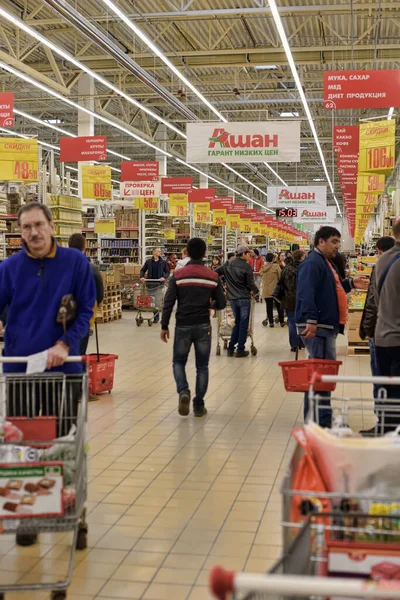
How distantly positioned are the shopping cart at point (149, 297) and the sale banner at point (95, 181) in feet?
15.1

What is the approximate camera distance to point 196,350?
292 inches

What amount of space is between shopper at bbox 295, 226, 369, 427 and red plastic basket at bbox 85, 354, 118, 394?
2.83 meters

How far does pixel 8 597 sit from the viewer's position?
11.7ft

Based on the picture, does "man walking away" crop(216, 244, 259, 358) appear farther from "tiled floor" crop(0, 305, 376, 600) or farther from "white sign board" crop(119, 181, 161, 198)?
"white sign board" crop(119, 181, 161, 198)

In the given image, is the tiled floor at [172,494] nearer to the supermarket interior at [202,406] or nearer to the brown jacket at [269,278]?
the supermarket interior at [202,406]

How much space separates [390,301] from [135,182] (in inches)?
692

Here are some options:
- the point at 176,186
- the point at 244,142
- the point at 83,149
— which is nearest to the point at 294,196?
Answer: the point at 176,186

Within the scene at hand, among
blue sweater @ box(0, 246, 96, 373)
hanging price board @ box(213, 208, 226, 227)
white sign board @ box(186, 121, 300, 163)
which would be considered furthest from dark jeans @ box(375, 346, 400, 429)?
hanging price board @ box(213, 208, 226, 227)

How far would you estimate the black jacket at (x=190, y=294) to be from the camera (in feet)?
24.0

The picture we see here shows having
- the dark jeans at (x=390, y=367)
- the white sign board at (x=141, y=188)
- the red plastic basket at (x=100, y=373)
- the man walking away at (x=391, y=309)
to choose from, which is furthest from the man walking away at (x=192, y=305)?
the white sign board at (x=141, y=188)

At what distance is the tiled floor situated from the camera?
12.6 feet

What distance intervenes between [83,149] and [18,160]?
3.60 meters

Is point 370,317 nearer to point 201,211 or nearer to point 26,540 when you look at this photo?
point 26,540

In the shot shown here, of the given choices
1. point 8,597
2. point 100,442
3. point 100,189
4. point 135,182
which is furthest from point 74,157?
point 8,597
